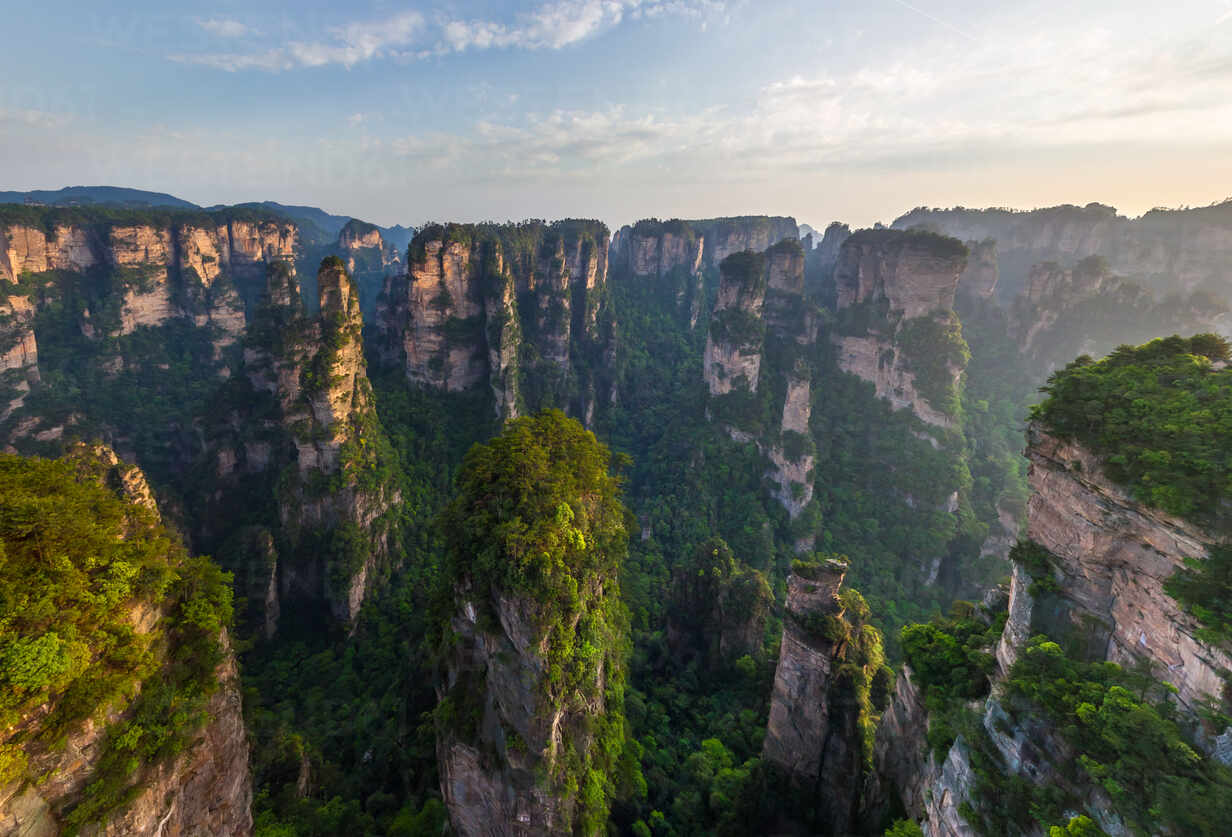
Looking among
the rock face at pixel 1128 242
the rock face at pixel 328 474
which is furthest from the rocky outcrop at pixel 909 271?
the rock face at pixel 328 474

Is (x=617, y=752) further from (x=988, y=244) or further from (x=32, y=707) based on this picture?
(x=988, y=244)

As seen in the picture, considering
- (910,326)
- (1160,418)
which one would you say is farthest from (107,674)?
(910,326)

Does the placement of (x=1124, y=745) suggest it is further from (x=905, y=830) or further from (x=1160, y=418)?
(x=1160, y=418)

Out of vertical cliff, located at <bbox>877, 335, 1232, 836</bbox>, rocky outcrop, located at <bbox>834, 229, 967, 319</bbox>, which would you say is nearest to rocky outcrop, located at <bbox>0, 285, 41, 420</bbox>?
vertical cliff, located at <bbox>877, 335, 1232, 836</bbox>

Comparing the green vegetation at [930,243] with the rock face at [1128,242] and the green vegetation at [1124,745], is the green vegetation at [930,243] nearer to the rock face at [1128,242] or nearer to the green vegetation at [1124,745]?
the rock face at [1128,242]

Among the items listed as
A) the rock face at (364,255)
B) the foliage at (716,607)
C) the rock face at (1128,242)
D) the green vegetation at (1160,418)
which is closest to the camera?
the green vegetation at (1160,418)
